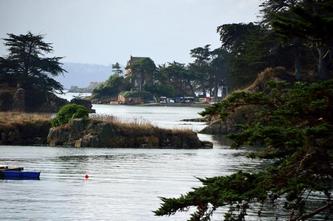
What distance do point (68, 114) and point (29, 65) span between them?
2316 inches

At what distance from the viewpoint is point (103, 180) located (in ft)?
178

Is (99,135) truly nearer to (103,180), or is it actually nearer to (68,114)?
(68,114)

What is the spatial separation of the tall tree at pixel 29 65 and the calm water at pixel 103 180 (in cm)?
6286

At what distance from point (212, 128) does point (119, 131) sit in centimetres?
2979

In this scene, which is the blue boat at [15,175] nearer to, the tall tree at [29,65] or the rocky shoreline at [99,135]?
the rocky shoreline at [99,135]

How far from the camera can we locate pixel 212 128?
112688 mm

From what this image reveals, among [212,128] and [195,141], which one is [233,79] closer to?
[212,128]

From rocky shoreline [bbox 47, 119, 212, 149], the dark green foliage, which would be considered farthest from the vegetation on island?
rocky shoreline [bbox 47, 119, 212, 149]

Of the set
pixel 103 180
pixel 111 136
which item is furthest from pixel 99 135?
pixel 103 180

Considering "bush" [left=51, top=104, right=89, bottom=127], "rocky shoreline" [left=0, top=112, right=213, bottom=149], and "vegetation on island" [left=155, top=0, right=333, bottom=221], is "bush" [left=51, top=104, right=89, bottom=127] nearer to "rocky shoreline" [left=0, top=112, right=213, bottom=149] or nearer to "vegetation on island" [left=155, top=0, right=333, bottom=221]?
"rocky shoreline" [left=0, top=112, right=213, bottom=149]

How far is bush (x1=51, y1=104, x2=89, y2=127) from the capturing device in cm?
8725

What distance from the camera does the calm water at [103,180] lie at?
3894 cm

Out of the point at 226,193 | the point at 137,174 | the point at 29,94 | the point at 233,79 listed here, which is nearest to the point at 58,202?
the point at 137,174

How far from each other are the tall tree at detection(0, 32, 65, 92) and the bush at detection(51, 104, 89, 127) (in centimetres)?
5545
